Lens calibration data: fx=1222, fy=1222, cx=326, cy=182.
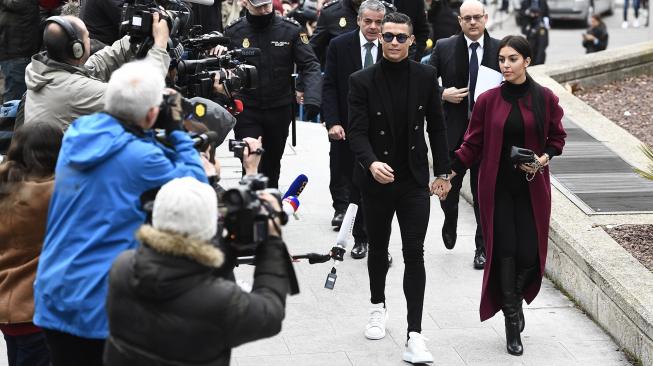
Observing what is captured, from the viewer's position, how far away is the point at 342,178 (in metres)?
9.53

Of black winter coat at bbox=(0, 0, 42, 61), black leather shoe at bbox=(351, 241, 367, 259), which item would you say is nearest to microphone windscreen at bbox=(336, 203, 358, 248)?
black leather shoe at bbox=(351, 241, 367, 259)

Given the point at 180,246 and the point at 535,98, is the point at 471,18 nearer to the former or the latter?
the point at 535,98

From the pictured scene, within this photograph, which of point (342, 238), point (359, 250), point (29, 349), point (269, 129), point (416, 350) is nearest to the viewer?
point (29, 349)

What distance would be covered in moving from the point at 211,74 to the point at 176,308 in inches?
137

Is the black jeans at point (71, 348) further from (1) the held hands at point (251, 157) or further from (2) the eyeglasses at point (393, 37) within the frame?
(2) the eyeglasses at point (393, 37)

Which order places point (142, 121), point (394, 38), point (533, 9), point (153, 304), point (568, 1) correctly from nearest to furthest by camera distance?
1. point (153, 304)
2. point (142, 121)
3. point (394, 38)
4. point (533, 9)
5. point (568, 1)

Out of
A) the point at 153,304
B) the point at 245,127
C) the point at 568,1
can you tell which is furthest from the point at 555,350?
the point at 568,1

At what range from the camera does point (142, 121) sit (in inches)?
187

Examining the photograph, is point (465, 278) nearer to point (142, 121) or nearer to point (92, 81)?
point (92, 81)

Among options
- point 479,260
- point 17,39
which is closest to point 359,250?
point 479,260

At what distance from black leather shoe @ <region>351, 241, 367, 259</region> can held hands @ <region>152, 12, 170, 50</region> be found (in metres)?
2.90

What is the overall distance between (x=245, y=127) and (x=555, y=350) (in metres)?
3.07

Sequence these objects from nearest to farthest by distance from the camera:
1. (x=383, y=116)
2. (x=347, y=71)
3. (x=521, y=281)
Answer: (x=383, y=116) → (x=521, y=281) → (x=347, y=71)

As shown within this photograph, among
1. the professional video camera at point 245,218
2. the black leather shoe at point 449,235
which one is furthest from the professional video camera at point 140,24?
the black leather shoe at point 449,235
